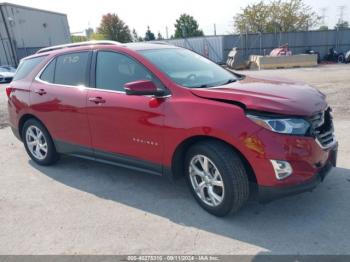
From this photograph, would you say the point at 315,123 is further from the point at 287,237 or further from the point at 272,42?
the point at 272,42

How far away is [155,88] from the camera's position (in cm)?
339

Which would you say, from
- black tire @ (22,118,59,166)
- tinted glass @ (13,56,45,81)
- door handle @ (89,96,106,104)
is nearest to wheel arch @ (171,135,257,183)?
door handle @ (89,96,106,104)

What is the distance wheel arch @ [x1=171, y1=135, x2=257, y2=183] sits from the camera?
3.08 metres

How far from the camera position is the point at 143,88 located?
3.34 meters

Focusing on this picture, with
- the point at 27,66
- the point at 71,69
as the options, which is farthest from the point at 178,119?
the point at 27,66

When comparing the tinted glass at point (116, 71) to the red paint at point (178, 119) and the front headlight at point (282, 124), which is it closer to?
the red paint at point (178, 119)

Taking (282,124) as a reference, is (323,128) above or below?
below

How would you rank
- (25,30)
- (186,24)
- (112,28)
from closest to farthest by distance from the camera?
1. (25,30)
2. (112,28)
3. (186,24)

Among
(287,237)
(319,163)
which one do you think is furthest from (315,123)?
(287,237)

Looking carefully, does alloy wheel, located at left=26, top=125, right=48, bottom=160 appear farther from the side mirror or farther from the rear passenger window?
the side mirror

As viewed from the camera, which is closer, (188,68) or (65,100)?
(188,68)

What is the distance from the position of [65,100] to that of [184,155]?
1.90 m

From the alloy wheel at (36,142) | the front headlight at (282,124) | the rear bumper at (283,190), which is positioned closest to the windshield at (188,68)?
the front headlight at (282,124)

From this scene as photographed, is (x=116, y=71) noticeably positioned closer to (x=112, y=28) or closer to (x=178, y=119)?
(x=178, y=119)
